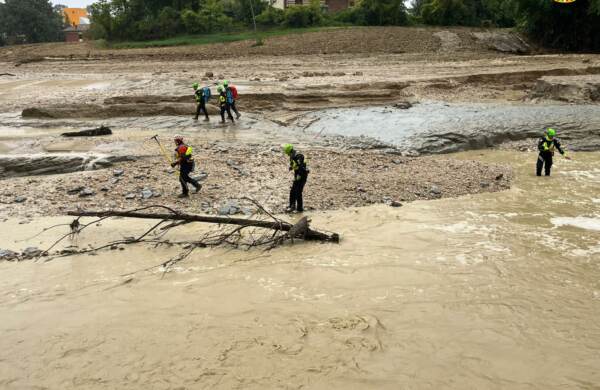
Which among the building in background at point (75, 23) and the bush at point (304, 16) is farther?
the building in background at point (75, 23)

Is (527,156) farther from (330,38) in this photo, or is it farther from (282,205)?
(330,38)

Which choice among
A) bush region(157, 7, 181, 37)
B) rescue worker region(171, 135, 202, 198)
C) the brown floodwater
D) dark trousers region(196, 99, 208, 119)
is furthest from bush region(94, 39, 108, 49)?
the brown floodwater

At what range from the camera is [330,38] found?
36.7 meters

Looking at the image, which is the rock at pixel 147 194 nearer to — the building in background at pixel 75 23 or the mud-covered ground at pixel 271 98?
the mud-covered ground at pixel 271 98

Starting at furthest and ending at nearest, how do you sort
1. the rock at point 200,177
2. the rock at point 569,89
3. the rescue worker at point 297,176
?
1. the rock at point 569,89
2. the rock at point 200,177
3. the rescue worker at point 297,176

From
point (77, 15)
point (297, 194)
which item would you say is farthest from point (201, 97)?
point (77, 15)

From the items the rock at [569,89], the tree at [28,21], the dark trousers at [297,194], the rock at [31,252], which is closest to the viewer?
the rock at [31,252]

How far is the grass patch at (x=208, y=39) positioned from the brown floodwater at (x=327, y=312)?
32.7 meters

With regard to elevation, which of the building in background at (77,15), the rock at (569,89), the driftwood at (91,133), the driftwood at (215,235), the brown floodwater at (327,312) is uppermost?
the building in background at (77,15)

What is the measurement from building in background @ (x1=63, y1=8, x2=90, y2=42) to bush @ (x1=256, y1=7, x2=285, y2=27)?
2089 cm

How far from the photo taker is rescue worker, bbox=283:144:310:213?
31.3ft

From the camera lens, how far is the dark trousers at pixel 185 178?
10.5 metres

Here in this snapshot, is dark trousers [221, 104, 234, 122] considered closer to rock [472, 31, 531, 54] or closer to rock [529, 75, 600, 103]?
rock [529, 75, 600, 103]

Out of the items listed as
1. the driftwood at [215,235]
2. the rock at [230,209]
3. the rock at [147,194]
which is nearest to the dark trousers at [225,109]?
the rock at [147,194]
